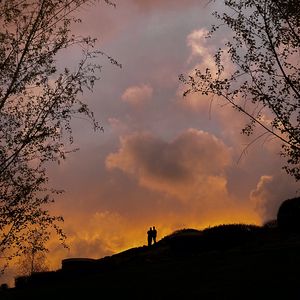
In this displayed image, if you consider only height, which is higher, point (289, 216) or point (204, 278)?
point (289, 216)

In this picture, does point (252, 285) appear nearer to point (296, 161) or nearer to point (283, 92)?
point (296, 161)

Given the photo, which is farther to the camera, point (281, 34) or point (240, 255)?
point (240, 255)

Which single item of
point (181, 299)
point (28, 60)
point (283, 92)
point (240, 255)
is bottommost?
point (181, 299)

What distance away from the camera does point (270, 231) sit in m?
33.2

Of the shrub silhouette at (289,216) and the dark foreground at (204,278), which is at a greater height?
the shrub silhouette at (289,216)

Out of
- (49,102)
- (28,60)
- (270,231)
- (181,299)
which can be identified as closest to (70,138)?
(49,102)

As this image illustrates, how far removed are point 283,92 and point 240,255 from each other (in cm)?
871

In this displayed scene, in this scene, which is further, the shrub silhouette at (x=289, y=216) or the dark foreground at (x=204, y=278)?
the shrub silhouette at (x=289, y=216)

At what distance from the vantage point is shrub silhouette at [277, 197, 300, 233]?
32.3 meters

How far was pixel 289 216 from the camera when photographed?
108 feet

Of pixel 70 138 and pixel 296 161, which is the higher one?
pixel 70 138

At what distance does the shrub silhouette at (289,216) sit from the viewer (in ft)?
106

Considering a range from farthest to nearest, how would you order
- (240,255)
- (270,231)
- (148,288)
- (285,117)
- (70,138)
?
(270,231), (240,255), (148,288), (285,117), (70,138)

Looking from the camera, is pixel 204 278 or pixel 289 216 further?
pixel 289 216
